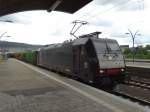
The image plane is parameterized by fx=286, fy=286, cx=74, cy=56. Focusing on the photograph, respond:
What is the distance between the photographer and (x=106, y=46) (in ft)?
52.7

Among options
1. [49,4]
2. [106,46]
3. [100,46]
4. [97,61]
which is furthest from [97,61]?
[49,4]

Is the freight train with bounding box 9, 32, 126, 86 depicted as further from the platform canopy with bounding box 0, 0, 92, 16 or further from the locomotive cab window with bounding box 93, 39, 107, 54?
the platform canopy with bounding box 0, 0, 92, 16

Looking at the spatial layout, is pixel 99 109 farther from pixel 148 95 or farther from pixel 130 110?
pixel 148 95

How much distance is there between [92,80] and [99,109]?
674cm

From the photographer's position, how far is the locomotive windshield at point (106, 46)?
15.6 metres

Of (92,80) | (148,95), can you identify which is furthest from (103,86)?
(148,95)

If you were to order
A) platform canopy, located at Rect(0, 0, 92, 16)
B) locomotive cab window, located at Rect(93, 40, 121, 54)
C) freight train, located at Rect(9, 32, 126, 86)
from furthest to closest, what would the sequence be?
locomotive cab window, located at Rect(93, 40, 121, 54), freight train, located at Rect(9, 32, 126, 86), platform canopy, located at Rect(0, 0, 92, 16)

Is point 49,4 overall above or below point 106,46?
above

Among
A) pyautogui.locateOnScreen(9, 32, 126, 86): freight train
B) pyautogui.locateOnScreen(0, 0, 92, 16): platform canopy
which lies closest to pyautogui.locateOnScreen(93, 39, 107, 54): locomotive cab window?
pyautogui.locateOnScreen(9, 32, 126, 86): freight train

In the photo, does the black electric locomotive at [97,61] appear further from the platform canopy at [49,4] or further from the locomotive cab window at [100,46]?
the platform canopy at [49,4]

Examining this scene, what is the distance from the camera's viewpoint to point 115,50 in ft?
53.4

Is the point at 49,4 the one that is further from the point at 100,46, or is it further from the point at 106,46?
the point at 106,46

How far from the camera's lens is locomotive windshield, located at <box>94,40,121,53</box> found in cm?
1560

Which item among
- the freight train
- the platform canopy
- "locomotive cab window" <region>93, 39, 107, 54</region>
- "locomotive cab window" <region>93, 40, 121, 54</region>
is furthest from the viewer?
"locomotive cab window" <region>93, 40, 121, 54</region>
